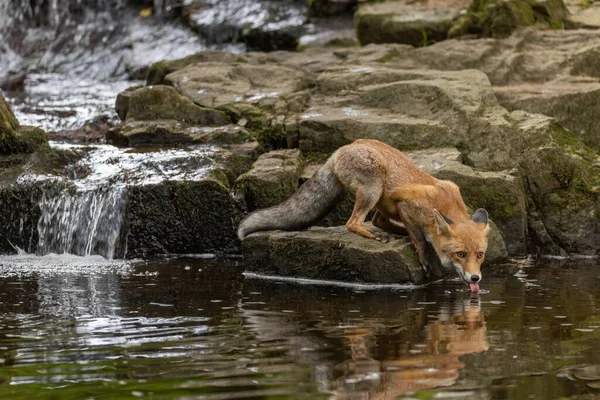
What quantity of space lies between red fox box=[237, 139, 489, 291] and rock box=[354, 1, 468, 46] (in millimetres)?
8687

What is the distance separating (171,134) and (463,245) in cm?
607

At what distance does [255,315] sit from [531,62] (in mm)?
9512

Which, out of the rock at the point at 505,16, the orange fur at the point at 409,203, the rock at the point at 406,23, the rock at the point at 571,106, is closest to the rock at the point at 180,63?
the rock at the point at 406,23

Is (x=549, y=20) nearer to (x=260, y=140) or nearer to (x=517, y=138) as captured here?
(x=517, y=138)

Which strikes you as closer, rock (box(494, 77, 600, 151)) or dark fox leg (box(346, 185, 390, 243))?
dark fox leg (box(346, 185, 390, 243))

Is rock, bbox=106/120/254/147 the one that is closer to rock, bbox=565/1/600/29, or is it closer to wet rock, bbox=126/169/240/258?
wet rock, bbox=126/169/240/258

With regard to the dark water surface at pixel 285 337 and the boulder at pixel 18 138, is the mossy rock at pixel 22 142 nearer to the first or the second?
the boulder at pixel 18 138

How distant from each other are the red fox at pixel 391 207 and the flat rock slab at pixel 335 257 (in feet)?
0.56

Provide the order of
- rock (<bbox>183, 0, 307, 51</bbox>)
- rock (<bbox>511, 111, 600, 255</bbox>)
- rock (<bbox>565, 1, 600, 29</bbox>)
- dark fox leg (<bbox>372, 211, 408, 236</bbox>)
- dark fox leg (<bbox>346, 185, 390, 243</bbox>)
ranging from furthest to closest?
rock (<bbox>183, 0, 307, 51</bbox>)
rock (<bbox>565, 1, 600, 29</bbox>)
rock (<bbox>511, 111, 600, 255</bbox>)
dark fox leg (<bbox>372, 211, 408, 236</bbox>)
dark fox leg (<bbox>346, 185, 390, 243</bbox>)

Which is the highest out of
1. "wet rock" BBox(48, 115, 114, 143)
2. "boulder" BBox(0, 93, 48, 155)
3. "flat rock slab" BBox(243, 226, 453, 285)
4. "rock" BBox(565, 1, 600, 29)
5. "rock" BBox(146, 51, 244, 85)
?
"rock" BBox(565, 1, 600, 29)

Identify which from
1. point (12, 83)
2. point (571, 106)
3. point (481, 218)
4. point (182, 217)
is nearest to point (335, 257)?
point (481, 218)

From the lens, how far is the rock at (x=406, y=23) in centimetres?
1844

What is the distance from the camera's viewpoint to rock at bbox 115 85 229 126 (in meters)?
14.2

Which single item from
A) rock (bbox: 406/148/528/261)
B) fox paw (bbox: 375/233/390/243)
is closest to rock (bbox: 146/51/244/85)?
rock (bbox: 406/148/528/261)
